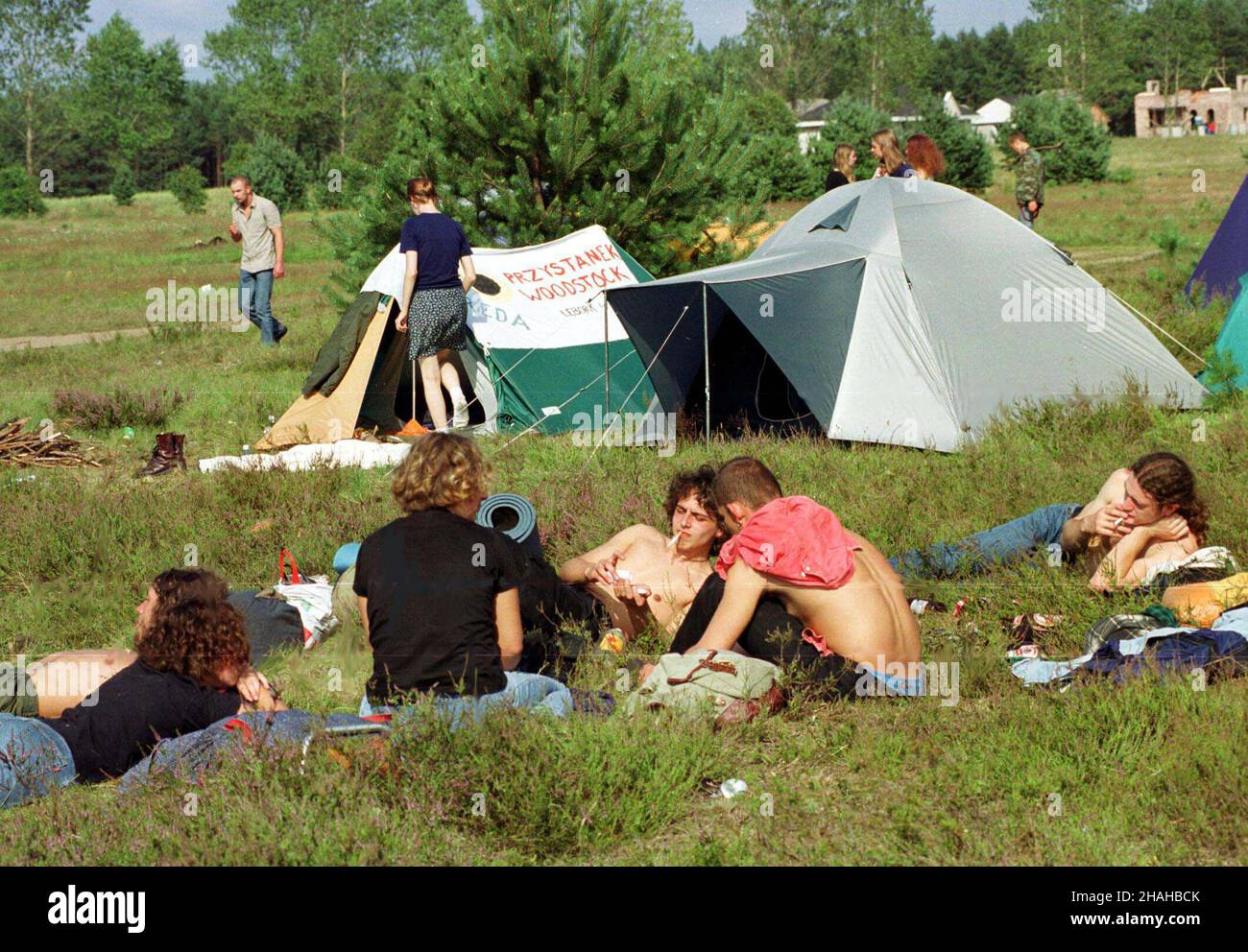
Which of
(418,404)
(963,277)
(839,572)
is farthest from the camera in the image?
(418,404)

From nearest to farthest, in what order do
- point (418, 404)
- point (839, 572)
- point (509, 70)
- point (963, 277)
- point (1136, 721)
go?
point (1136, 721)
point (839, 572)
point (963, 277)
point (418, 404)
point (509, 70)

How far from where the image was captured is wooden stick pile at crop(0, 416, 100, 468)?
898 cm

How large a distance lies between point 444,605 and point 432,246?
542 centimetres

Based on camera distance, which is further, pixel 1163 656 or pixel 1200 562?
pixel 1200 562

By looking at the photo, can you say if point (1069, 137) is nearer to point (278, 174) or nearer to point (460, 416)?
point (278, 174)

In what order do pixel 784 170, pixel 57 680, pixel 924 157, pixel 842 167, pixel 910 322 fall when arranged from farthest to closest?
pixel 784 170 → pixel 842 167 → pixel 924 157 → pixel 910 322 → pixel 57 680

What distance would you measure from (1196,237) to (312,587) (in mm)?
18806

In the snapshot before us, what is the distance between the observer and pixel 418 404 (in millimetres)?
10336

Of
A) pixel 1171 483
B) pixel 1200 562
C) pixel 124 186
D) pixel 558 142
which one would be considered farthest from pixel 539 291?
pixel 124 186

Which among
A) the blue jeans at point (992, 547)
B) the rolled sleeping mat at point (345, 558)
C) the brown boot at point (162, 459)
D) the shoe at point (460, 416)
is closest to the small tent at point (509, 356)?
the shoe at point (460, 416)

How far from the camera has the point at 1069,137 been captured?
134 feet

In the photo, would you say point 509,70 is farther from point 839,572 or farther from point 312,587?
point 839,572

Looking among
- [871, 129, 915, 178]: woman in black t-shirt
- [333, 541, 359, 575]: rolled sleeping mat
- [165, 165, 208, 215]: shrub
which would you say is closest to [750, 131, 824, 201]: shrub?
[871, 129, 915, 178]: woman in black t-shirt

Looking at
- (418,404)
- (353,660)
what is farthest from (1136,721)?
(418,404)
